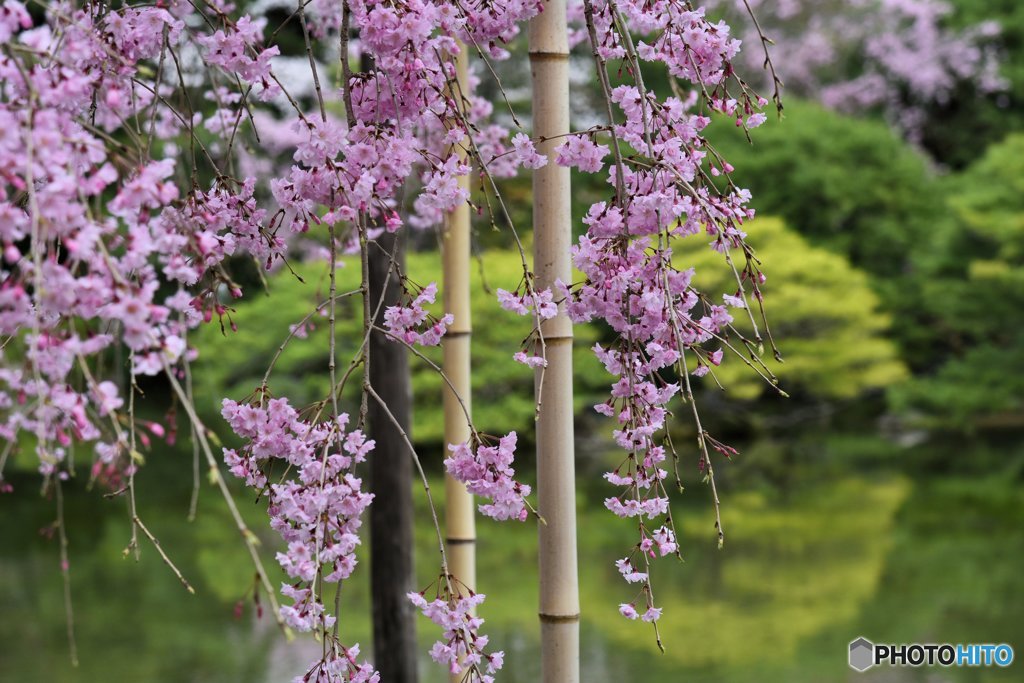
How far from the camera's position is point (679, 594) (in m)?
4.68

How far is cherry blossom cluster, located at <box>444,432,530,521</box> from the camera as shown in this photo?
4.18 feet

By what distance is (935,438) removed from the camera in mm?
9094

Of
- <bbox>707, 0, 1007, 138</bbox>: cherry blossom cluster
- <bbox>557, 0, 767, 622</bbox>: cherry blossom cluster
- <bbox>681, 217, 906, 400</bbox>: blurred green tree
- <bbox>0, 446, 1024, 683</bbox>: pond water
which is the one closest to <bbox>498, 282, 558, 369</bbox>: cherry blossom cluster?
<bbox>557, 0, 767, 622</bbox>: cherry blossom cluster

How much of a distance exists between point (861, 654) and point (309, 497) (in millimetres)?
3046

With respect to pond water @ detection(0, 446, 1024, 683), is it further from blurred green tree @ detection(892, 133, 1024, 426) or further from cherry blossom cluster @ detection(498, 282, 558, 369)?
cherry blossom cluster @ detection(498, 282, 558, 369)

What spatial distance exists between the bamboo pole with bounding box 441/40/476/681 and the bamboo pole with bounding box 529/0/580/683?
0.69 metres

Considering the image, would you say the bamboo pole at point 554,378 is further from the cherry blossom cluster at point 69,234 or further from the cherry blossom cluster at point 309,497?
the cherry blossom cluster at point 69,234

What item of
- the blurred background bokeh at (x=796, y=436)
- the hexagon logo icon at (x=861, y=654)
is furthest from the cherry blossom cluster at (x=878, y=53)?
the hexagon logo icon at (x=861, y=654)

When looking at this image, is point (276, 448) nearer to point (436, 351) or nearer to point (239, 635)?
point (239, 635)

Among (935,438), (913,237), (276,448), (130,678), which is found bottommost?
(130,678)

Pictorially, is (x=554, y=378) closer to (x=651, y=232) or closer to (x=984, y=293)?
(x=651, y=232)

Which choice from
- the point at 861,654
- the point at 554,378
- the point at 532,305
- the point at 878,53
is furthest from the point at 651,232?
the point at 878,53

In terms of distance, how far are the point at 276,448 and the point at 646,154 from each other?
555 mm

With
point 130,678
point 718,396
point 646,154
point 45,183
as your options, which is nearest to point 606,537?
point 130,678
